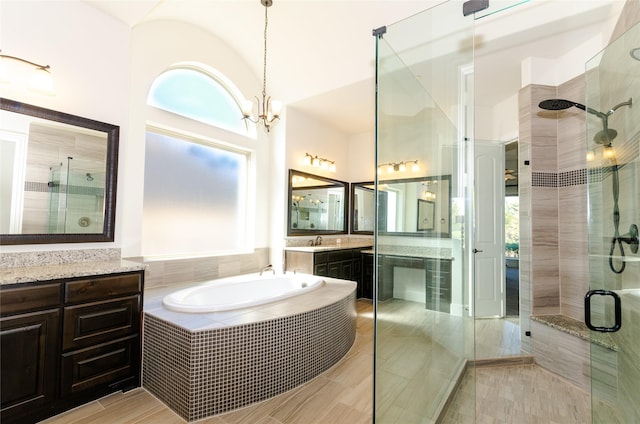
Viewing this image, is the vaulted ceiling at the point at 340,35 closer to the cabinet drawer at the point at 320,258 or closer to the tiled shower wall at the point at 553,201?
the tiled shower wall at the point at 553,201

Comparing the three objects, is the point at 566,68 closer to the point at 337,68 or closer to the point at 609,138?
the point at 609,138

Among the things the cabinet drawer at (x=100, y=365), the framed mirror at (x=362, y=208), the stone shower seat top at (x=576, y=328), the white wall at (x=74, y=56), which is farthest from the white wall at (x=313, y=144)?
the stone shower seat top at (x=576, y=328)

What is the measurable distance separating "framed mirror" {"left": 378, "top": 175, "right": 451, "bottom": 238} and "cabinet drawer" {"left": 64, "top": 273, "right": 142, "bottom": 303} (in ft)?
6.07

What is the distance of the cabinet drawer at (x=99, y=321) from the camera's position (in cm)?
186

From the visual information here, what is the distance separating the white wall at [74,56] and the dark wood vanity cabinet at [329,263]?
2089 millimetres

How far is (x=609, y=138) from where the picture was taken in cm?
195

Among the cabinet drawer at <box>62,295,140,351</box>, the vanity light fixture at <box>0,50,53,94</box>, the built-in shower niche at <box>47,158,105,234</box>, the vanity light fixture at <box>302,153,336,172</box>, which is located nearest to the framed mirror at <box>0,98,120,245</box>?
the built-in shower niche at <box>47,158,105,234</box>

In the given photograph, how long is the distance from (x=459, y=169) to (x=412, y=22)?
1.09 metres

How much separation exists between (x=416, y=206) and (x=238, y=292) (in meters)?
2.19

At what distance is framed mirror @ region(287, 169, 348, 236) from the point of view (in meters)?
4.39

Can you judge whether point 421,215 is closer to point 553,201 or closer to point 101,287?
point 553,201

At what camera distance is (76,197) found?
2.36 meters

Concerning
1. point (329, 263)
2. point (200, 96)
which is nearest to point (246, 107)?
point (200, 96)

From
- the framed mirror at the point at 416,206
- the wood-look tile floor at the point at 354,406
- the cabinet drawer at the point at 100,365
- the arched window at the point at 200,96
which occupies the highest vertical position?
the arched window at the point at 200,96
